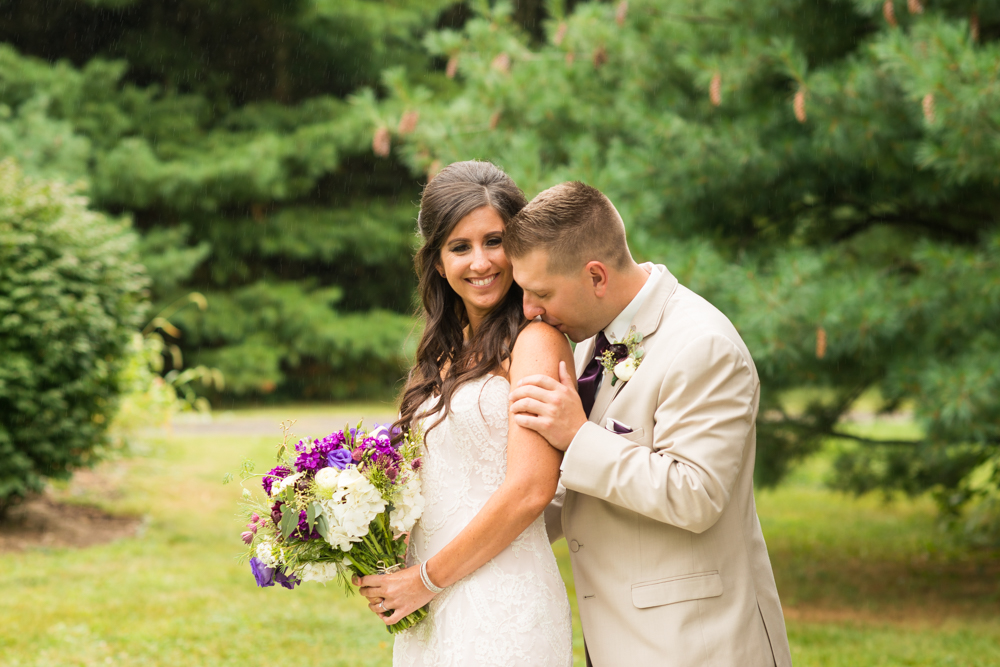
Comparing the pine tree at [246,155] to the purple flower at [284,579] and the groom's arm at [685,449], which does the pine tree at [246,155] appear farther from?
the groom's arm at [685,449]

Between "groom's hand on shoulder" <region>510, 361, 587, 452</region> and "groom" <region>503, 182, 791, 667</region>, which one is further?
"groom's hand on shoulder" <region>510, 361, 587, 452</region>

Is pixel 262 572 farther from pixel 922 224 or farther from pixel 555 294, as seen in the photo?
pixel 922 224

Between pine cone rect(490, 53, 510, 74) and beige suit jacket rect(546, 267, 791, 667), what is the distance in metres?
4.83

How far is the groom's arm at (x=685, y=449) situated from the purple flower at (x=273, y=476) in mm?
804

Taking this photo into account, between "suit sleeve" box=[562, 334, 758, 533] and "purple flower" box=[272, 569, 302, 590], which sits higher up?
"suit sleeve" box=[562, 334, 758, 533]

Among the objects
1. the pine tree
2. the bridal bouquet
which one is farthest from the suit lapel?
the pine tree

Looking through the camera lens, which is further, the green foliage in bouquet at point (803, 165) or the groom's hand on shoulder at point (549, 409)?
the green foliage in bouquet at point (803, 165)

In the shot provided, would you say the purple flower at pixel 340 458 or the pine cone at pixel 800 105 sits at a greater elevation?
the pine cone at pixel 800 105

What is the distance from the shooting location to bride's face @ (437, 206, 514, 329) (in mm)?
2875

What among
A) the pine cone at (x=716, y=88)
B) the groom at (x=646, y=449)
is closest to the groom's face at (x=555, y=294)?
the groom at (x=646, y=449)

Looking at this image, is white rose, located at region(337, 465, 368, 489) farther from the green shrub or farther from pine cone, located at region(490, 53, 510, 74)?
the green shrub

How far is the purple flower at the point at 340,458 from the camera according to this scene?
2.54m

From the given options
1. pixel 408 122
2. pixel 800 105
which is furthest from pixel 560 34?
pixel 800 105

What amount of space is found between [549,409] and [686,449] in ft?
1.30
